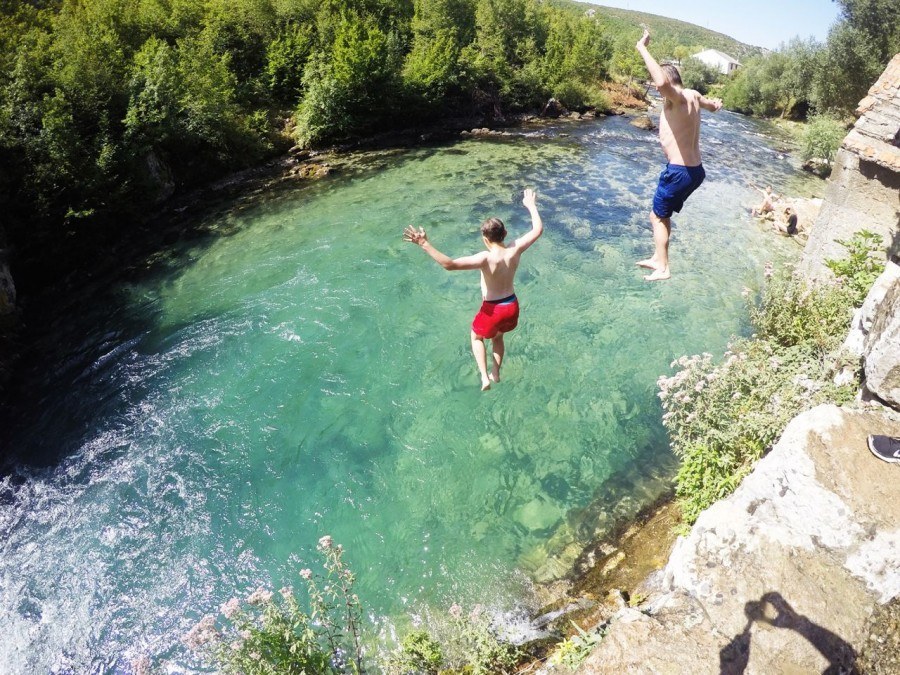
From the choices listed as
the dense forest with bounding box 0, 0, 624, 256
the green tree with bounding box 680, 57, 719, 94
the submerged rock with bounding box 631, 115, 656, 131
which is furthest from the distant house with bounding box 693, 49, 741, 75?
the submerged rock with bounding box 631, 115, 656, 131

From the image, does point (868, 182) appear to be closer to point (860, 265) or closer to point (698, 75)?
point (860, 265)

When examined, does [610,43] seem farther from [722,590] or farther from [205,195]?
[722,590]

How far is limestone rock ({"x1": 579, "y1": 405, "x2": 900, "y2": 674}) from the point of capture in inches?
139

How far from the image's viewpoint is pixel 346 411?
29.3 ft

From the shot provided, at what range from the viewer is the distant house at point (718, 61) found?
71.9 metres

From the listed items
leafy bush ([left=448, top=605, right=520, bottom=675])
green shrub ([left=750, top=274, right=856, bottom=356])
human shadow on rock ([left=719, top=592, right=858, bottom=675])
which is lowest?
leafy bush ([left=448, top=605, right=520, bottom=675])

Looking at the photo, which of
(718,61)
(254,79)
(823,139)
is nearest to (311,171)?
(254,79)

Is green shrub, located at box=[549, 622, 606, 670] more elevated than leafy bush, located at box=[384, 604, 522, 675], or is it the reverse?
green shrub, located at box=[549, 622, 606, 670]

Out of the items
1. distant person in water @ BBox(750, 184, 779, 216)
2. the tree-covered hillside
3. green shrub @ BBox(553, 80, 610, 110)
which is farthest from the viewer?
the tree-covered hillside

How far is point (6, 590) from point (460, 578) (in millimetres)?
6329

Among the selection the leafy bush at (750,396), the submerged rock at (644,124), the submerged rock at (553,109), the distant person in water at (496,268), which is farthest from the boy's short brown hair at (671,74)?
the submerged rock at (553,109)

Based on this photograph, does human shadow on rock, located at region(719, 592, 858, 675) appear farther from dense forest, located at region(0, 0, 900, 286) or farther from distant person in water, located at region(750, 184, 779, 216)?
dense forest, located at region(0, 0, 900, 286)

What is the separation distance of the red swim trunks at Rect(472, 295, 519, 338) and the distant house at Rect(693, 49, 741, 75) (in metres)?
85.6

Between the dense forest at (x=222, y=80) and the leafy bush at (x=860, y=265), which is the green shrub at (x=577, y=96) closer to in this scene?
the dense forest at (x=222, y=80)
